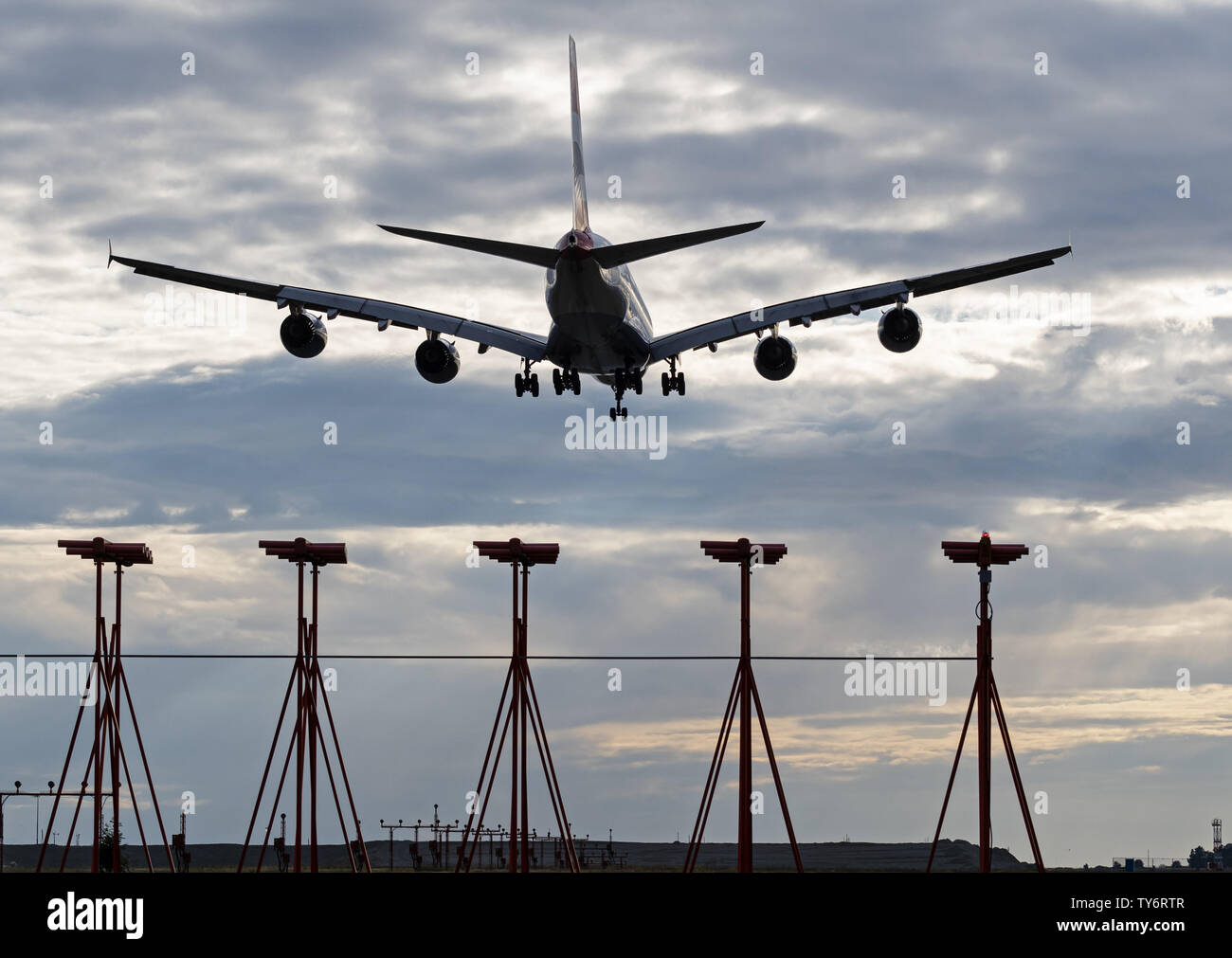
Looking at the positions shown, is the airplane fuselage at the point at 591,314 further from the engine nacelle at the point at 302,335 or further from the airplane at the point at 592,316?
the engine nacelle at the point at 302,335

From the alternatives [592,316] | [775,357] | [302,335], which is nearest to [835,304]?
[775,357]

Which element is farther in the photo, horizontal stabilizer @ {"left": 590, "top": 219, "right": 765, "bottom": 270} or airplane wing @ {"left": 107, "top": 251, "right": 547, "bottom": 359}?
airplane wing @ {"left": 107, "top": 251, "right": 547, "bottom": 359}

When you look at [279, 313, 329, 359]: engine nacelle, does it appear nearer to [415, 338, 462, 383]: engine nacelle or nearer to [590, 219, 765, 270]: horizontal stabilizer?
[415, 338, 462, 383]: engine nacelle

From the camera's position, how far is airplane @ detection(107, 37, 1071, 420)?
5312cm

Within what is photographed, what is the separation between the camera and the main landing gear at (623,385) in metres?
60.8

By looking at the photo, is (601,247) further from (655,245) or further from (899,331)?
(899,331)

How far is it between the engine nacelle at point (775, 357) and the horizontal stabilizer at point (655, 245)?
9585 mm

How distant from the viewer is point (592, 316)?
54.9m

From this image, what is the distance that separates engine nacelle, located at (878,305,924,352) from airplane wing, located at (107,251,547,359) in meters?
12.7

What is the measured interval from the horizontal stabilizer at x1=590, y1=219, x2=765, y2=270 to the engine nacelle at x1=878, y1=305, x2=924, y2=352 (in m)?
10.4

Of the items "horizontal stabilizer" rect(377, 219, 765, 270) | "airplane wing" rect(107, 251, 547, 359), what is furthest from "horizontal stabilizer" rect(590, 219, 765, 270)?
"airplane wing" rect(107, 251, 547, 359)

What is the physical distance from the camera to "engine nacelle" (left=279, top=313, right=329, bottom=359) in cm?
5800

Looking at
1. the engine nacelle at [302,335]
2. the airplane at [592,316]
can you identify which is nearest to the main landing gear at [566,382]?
the airplane at [592,316]
